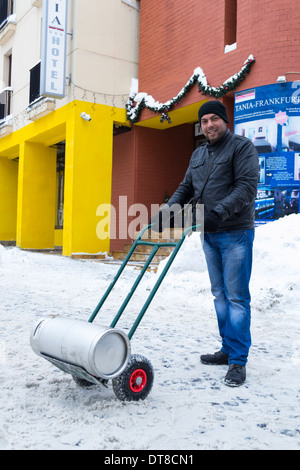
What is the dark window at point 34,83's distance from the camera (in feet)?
46.5

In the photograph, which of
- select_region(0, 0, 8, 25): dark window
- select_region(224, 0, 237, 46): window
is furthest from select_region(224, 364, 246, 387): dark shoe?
select_region(0, 0, 8, 25): dark window

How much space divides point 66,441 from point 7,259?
910 cm

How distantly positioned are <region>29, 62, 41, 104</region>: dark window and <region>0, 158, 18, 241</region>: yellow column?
184 inches

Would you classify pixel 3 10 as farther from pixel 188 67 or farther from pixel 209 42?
pixel 209 42

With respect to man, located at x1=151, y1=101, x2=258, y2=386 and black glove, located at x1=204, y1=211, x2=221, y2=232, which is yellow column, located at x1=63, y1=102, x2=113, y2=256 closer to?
man, located at x1=151, y1=101, x2=258, y2=386

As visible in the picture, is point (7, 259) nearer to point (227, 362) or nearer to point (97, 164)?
point (97, 164)

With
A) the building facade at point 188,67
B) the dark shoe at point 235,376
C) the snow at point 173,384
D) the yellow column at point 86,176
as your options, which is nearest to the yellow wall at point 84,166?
the yellow column at point 86,176

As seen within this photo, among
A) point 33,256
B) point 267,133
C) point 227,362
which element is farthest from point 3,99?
point 227,362

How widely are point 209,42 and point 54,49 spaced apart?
4.18 m

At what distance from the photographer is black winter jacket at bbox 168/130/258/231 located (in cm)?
306

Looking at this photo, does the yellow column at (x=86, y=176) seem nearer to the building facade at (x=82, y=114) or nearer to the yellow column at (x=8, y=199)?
the building facade at (x=82, y=114)

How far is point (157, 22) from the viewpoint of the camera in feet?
→ 40.3

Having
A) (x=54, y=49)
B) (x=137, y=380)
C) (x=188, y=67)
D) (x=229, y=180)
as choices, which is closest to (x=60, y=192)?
(x=54, y=49)

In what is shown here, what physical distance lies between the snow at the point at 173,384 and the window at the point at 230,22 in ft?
18.5
